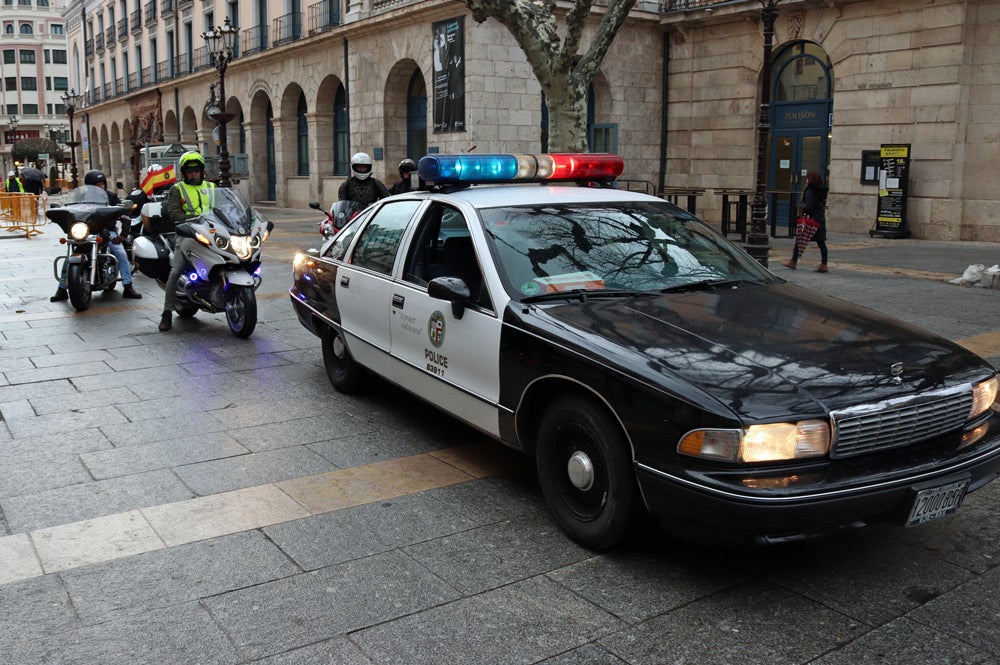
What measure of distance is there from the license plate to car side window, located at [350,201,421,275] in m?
3.32

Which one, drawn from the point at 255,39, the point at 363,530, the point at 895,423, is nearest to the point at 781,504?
the point at 895,423

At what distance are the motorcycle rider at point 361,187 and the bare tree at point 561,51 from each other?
3.79 m

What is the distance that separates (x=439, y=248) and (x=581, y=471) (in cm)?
209

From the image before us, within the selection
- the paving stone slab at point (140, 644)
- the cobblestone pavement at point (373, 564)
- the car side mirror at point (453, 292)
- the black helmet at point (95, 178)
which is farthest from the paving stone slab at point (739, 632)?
the black helmet at point (95, 178)

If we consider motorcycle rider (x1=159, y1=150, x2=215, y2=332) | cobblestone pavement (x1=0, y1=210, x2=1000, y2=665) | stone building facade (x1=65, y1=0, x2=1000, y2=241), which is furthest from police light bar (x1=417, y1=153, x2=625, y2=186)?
stone building facade (x1=65, y1=0, x2=1000, y2=241)

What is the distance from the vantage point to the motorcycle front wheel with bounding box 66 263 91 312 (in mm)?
10566

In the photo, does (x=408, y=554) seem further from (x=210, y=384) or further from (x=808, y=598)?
(x=210, y=384)

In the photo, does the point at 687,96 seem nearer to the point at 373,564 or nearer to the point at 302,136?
the point at 302,136

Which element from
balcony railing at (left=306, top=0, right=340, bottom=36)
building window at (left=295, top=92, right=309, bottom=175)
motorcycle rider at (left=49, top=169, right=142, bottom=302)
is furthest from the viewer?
building window at (left=295, top=92, right=309, bottom=175)

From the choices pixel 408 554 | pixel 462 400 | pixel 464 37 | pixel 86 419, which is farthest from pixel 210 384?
pixel 464 37

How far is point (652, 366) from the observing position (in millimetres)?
3676

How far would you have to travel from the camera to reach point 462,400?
491 centimetres

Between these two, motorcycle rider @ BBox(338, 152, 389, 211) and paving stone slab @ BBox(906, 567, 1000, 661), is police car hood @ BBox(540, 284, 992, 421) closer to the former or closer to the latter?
paving stone slab @ BBox(906, 567, 1000, 661)

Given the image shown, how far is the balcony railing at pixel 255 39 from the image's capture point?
35000 millimetres
